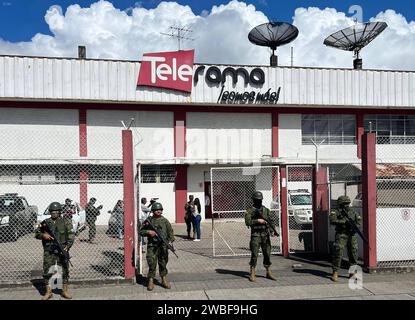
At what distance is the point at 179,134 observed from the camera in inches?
906

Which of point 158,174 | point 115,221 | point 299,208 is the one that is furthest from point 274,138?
point 115,221

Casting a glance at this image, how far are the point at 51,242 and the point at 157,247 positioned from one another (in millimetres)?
1879

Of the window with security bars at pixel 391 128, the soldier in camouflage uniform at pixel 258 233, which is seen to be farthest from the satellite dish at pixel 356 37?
the soldier in camouflage uniform at pixel 258 233

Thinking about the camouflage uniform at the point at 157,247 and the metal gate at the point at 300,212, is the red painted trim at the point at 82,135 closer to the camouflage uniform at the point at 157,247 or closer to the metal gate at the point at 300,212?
the metal gate at the point at 300,212

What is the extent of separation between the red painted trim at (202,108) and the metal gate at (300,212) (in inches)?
132

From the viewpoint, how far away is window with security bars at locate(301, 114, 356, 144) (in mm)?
24625

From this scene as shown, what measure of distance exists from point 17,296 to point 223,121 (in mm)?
16849

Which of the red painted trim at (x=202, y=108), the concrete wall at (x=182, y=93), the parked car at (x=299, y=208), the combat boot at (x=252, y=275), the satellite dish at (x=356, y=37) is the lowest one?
the combat boot at (x=252, y=275)

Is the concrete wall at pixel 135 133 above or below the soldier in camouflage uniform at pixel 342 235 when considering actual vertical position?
above

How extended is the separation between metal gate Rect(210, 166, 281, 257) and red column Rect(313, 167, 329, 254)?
1.91m

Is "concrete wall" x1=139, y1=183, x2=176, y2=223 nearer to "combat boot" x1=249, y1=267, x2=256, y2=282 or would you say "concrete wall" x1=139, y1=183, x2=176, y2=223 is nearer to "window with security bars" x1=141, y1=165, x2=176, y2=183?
"window with security bars" x1=141, y1=165, x2=176, y2=183

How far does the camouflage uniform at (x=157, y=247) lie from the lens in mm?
8203

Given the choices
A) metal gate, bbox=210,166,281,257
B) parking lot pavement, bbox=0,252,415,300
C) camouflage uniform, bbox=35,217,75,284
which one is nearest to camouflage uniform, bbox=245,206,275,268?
parking lot pavement, bbox=0,252,415,300
